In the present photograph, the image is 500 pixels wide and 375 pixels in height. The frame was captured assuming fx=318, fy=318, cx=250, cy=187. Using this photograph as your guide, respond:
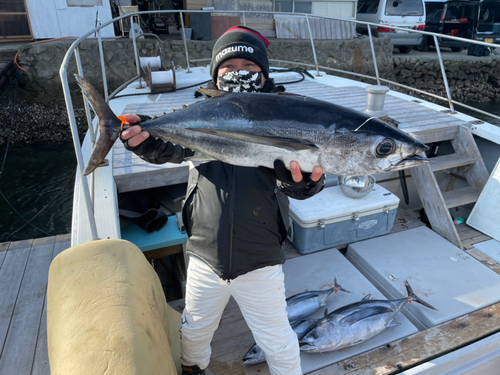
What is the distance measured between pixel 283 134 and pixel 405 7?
58.9 ft

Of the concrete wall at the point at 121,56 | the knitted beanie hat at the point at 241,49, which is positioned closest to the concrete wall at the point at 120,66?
the concrete wall at the point at 121,56

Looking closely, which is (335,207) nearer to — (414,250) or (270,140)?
(414,250)

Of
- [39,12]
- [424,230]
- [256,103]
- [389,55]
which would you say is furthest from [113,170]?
[389,55]

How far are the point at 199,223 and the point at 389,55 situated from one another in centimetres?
1746

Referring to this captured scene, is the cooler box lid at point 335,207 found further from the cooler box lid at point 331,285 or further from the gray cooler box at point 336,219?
the cooler box lid at point 331,285

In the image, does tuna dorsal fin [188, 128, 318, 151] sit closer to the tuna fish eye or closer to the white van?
the tuna fish eye

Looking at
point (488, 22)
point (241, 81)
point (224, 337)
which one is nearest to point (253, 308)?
point (224, 337)

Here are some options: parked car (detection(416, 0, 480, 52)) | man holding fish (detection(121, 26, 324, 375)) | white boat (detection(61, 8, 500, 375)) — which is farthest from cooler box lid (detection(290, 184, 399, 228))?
parked car (detection(416, 0, 480, 52))

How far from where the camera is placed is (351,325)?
242 centimetres

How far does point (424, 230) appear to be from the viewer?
3.84 metres

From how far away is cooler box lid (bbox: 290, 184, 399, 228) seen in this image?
3381mm

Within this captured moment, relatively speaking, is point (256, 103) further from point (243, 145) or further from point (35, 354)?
point (35, 354)

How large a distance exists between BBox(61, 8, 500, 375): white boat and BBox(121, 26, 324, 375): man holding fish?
0.68 metres

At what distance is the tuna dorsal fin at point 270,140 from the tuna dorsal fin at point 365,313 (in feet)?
5.48
